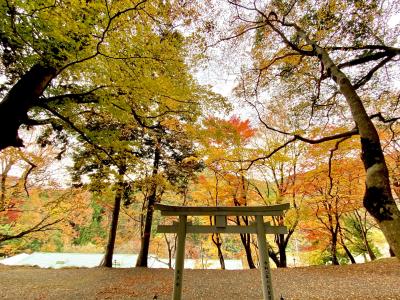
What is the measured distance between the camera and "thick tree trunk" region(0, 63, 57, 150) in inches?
164

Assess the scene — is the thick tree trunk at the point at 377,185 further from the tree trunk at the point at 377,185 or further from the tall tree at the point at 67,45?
the tall tree at the point at 67,45

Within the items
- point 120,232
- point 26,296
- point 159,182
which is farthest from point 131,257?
point 26,296

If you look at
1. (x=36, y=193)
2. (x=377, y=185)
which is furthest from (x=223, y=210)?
(x=36, y=193)

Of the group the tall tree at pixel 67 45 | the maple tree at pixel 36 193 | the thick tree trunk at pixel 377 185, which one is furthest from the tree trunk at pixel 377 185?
the maple tree at pixel 36 193

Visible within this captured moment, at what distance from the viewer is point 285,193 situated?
10469 mm

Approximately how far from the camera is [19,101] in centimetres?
427

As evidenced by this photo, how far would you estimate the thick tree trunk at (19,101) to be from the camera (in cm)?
416

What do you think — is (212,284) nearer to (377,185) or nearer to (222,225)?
(222,225)

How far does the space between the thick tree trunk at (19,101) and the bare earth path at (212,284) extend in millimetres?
4301

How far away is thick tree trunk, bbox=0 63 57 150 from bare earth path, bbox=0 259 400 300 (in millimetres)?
4301

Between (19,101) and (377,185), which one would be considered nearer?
(377,185)

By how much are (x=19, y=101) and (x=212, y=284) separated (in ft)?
23.4

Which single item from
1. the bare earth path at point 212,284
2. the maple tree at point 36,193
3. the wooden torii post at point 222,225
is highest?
the maple tree at point 36,193

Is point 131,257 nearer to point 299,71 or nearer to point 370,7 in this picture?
point 299,71
